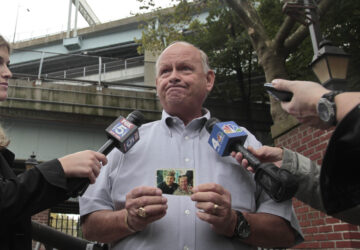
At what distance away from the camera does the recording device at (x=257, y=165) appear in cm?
130

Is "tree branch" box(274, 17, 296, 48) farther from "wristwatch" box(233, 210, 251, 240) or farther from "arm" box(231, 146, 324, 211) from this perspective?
"wristwatch" box(233, 210, 251, 240)

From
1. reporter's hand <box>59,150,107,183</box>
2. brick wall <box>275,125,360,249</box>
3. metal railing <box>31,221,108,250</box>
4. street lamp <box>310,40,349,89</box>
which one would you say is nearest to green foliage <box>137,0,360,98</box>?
brick wall <box>275,125,360,249</box>

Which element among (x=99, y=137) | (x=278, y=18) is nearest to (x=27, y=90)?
(x=99, y=137)

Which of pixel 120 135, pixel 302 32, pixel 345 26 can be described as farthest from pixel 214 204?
pixel 345 26

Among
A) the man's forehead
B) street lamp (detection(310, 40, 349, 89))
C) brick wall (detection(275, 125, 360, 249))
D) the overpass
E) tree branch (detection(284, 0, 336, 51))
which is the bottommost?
brick wall (detection(275, 125, 360, 249))

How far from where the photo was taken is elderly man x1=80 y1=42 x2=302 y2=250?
4.94 feet

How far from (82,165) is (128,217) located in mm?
353

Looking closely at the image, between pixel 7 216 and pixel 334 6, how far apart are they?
24.3 ft

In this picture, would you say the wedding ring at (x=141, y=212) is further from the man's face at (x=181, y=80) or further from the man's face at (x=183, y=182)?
the man's face at (x=181, y=80)

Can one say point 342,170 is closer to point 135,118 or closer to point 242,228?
point 242,228

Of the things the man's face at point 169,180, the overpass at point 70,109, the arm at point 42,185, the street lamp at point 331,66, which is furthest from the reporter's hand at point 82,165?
the overpass at point 70,109

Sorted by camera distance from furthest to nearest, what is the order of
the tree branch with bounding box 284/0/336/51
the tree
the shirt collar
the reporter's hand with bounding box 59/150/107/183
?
1. the tree
2. the tree branch with bounding box 284/0/336/51
3. the shirt collar
4. the reporter's hand with bounding box 59/150/107/183

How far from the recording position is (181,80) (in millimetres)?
2117

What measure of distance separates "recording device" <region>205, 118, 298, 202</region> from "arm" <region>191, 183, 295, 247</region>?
202mm
